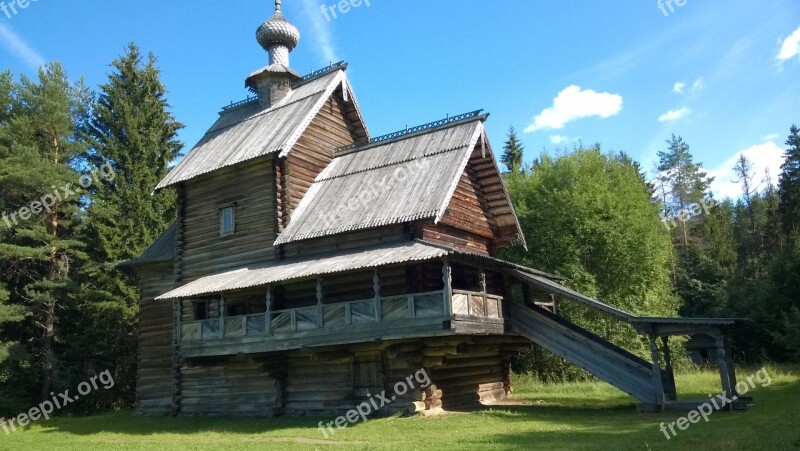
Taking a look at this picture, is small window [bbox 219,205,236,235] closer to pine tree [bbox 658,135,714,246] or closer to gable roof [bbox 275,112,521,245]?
gable roof [bbox 275,112,521,245]

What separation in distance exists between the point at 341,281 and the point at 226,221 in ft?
20.4

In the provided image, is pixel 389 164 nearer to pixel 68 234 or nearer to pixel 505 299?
pixel 505 299

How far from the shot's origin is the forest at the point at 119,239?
100 feet

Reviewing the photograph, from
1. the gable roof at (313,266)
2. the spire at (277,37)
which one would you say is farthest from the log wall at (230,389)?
the spire at (277,37)

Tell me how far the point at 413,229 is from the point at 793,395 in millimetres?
11724

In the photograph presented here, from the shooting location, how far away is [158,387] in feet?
79.5

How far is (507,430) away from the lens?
45.2 ft

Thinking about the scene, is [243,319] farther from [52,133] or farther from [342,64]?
[52,133]

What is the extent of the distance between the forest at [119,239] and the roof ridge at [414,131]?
14.5 metres

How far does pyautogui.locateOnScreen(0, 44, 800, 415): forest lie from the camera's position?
100ft

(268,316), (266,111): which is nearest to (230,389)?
(268,316)

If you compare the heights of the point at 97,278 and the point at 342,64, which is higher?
the point at 342,64

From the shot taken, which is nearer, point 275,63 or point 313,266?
point 313,266

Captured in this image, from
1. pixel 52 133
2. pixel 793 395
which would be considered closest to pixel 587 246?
pixel 793 395
